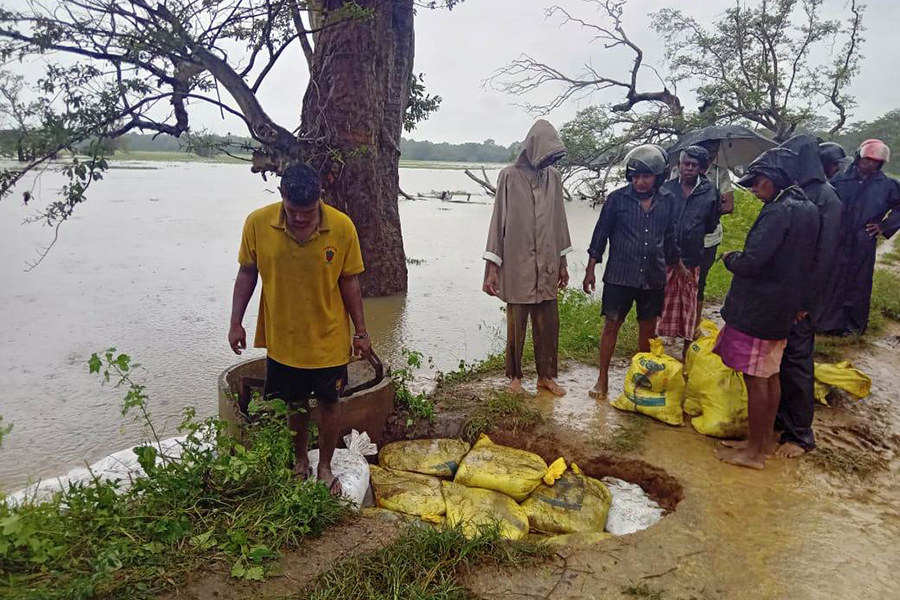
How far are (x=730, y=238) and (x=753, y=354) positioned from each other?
30.7 feet

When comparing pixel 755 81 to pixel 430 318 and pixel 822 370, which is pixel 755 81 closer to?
pixel 430 318

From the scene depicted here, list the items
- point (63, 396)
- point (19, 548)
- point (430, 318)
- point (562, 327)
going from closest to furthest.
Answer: point (19, 548) → point (63, 396) → point (562, 327) → point (430, 318)

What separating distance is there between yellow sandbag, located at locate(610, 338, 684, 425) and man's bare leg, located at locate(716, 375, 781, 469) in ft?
1.85

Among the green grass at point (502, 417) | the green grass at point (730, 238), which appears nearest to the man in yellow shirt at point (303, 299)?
the green grass at point (502, 417)

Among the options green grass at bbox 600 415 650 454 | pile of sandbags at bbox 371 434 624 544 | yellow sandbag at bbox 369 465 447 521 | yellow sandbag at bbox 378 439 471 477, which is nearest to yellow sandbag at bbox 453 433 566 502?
pile of sandbags at bbox 371 434 624 544

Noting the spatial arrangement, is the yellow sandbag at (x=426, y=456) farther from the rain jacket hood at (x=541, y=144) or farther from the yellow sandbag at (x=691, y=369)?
the rain jacket hood at (x=541, y=144)

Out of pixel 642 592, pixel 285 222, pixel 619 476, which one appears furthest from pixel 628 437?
pixel 285 222

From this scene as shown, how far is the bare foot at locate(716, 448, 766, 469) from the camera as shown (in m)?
3.48

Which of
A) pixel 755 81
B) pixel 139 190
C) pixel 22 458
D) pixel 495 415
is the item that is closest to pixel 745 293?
pixel 495 415

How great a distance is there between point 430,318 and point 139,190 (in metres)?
26.2

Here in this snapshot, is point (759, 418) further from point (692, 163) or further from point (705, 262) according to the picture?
point (692, 163)

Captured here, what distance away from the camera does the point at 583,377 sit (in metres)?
5.10

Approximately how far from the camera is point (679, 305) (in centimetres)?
490

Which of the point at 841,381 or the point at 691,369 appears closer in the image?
the point at 691,369
